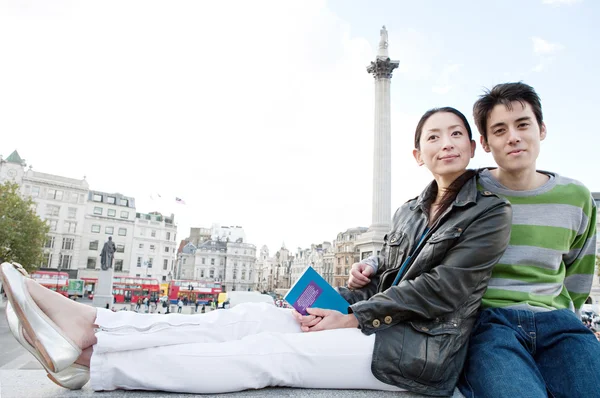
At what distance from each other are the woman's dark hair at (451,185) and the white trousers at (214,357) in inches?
40.2

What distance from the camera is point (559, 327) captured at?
7.74 feet

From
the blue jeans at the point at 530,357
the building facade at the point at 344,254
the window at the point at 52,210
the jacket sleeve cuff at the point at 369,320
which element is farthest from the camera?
the building facade at the point at 344,254

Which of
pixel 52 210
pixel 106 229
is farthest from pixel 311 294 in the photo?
pixel 106 229

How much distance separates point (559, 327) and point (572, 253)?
0.67 meters

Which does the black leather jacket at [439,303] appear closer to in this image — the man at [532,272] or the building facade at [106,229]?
the man at [532,272]

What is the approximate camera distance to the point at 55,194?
50375 millimetres

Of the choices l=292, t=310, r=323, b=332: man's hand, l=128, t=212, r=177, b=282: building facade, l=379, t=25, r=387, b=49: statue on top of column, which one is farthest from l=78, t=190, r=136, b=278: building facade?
l=292, t=310, r=323, b=332: man's hand

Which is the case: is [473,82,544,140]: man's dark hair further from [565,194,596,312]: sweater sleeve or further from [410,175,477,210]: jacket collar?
[565,194,596,312]: sweater sleeve

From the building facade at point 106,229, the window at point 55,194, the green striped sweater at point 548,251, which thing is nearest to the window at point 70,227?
the building facade at point 106,229

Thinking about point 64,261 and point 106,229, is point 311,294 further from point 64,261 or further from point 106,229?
point 106,229

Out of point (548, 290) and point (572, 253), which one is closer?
point (548, 290)

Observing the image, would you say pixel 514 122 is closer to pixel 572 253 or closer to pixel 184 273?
pixel 572 253

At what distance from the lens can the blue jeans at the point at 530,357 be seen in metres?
2.06

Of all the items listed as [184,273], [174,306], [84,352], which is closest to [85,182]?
[174,306]
